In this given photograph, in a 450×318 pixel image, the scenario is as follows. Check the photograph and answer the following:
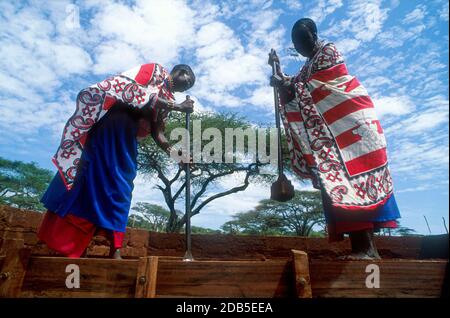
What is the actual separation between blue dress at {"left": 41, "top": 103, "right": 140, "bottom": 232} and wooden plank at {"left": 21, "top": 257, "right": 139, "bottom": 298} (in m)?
0.79

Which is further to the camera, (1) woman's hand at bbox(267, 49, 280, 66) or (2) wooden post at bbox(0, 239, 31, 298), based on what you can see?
(1) woman's hand at bbox(267, 49, 280, 66)

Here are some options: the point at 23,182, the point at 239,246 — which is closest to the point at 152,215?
the point at 23,182

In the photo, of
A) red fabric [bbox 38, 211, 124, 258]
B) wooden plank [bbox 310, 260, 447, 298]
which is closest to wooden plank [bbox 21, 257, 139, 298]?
red fabric [bbox 38, 211, 124, 258]

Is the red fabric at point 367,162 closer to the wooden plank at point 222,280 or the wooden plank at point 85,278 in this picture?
the wooden plank at point 222,280

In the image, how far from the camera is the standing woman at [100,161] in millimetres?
2373

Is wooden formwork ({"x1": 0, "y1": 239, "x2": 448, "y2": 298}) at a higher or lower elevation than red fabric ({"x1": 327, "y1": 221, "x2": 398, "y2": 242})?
lower

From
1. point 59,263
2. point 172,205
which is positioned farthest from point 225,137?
point 59,263

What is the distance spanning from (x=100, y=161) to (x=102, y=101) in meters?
0.57

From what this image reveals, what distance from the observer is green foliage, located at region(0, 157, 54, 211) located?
25.0 meters

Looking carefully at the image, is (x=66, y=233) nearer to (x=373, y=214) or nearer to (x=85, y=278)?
(x=85, y=278)

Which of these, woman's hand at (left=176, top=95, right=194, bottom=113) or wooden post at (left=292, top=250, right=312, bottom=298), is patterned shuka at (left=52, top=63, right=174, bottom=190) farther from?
wooden post at (left=292, top=250, right=312, bottom=298)

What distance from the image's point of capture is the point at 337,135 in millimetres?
2543

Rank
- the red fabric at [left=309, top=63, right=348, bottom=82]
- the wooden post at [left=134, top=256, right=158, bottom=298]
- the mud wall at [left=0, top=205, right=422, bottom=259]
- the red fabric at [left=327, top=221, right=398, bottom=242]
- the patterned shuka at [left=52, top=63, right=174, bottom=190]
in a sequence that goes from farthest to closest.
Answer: the mud wall at [left=0, top=205, right=422, bottom=259] → the red fabric at [left=309, top=63, right=348, bottom=82] → the patterned shuka at [left=52, top=63, right=174, bottom=190] → the red fabric at [left=327, top=221, right=398, bottom=242] → the wooden post at [left=134, top=256, right=158, bottom=298]
